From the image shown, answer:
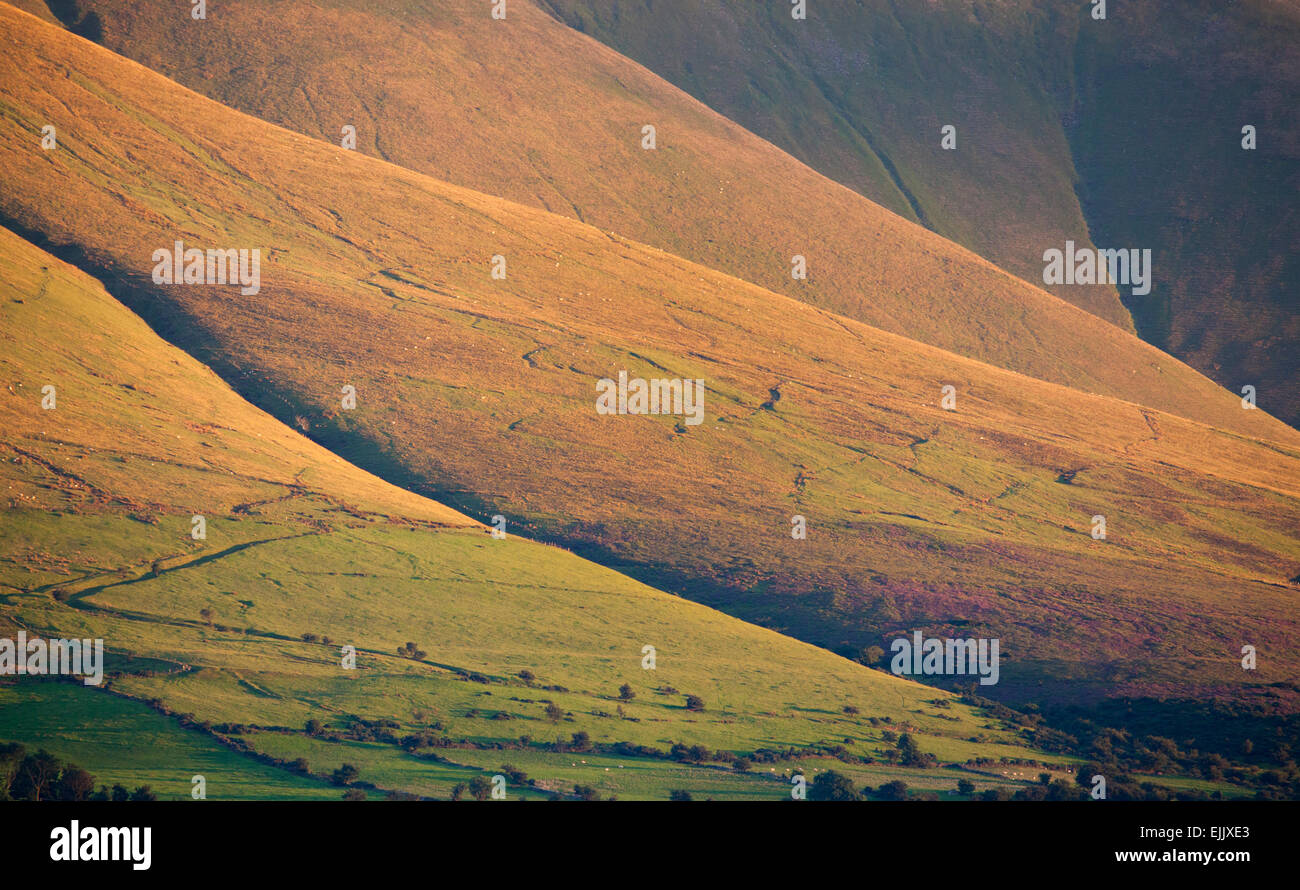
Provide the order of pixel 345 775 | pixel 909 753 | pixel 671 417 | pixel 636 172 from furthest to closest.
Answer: pixel 636 172, pixel 671 417, pixel 909 753, pixel 345 775

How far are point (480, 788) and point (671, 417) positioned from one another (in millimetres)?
42242

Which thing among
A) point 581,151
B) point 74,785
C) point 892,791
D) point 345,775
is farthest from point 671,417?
point 581,151

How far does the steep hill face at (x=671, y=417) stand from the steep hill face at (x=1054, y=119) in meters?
57.3

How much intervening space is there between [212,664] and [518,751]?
1215 cm

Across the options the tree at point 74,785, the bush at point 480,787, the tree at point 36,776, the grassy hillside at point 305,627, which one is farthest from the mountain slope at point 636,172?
the tree at point 74,785

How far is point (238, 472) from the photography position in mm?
61625

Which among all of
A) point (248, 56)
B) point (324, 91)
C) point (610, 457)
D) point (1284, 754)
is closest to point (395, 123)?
point (324, 91)

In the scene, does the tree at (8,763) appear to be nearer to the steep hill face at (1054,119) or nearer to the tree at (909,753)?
the tree at (909,753)

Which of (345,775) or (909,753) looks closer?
(345,775)

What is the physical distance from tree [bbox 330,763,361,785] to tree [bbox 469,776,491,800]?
3.56 metres

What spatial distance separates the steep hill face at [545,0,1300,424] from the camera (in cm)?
15600

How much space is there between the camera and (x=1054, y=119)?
182m

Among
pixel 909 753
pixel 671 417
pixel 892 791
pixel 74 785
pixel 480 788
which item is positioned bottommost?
pixel 892 791

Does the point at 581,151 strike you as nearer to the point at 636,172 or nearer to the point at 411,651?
the point at 636,172
